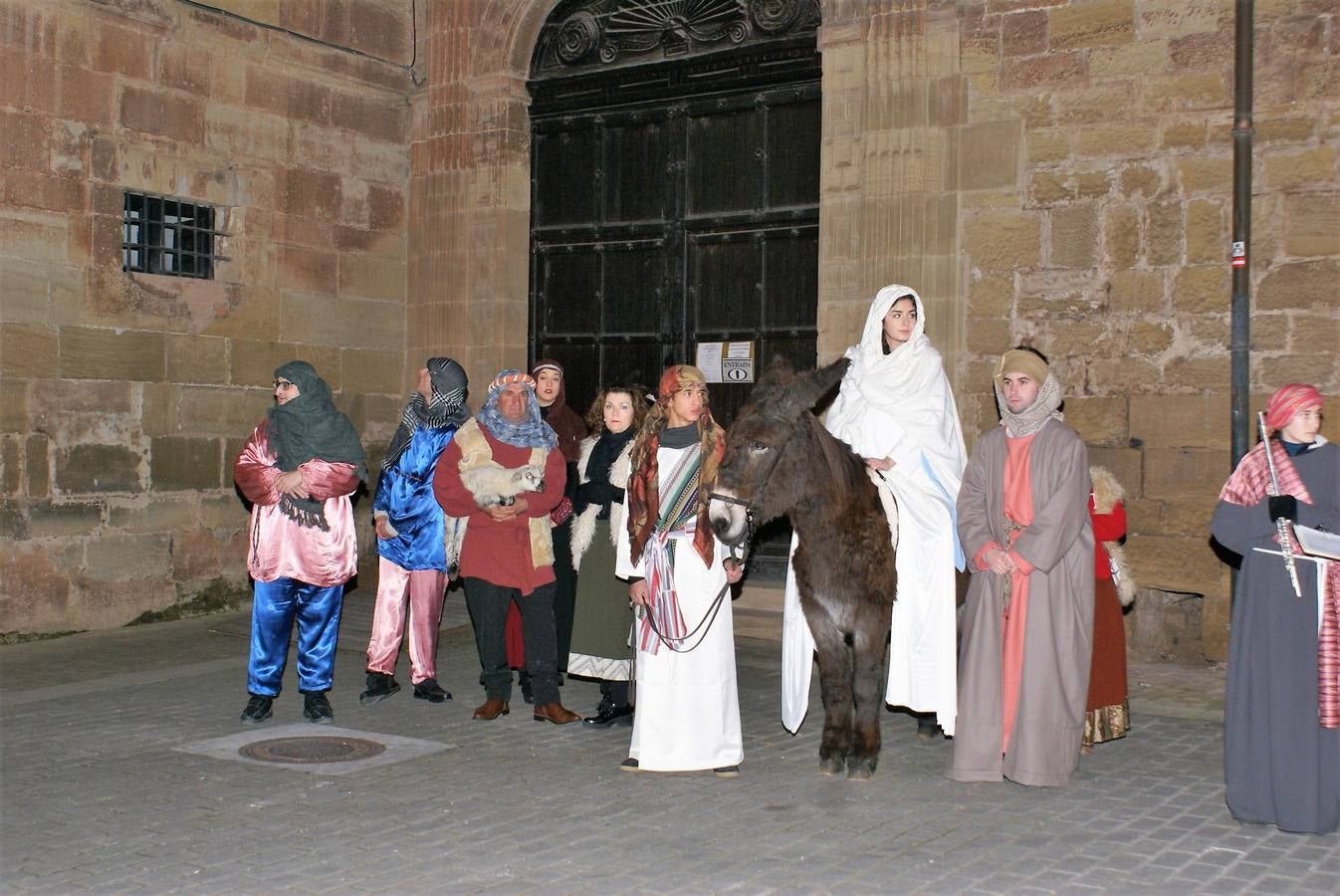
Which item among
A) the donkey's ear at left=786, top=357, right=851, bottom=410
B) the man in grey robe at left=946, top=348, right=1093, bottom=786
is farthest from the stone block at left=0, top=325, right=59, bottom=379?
the man in grey robe at left=946, top=348, right=1093, bottom=786

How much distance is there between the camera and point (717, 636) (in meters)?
6.69

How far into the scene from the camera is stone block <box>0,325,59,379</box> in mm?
10156

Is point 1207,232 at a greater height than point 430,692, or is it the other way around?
point 1207,232

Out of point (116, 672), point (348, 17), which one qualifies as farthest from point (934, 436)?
point (348, 17)

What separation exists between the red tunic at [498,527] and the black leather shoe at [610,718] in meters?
0.78

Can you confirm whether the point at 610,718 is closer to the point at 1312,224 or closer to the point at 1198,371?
the point at 1198,371

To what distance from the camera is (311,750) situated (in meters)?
7.00

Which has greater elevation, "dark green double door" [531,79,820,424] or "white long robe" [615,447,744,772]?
"dark green double door" [531,79,820,424]

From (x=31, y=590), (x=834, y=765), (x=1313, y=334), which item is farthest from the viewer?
(x=31, y=590)

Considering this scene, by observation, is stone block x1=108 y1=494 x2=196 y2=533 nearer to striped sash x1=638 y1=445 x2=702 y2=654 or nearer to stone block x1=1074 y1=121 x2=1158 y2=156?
striped sash x1=638 y1=445 x2=702 y2=654

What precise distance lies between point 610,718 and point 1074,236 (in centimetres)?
486

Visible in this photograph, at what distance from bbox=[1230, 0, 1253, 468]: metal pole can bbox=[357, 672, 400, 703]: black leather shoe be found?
5.55 metres

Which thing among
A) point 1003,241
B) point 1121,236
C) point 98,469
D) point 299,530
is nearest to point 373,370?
point 98,469

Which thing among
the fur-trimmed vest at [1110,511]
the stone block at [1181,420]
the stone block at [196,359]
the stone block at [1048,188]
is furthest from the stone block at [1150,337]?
the stone block at [196,359]
